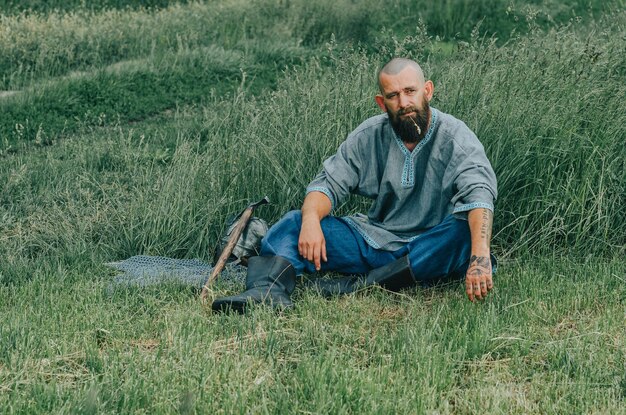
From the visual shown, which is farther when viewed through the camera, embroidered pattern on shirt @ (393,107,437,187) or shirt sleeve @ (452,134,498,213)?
embroidered pattern on shirt @ (393,107,437,187)

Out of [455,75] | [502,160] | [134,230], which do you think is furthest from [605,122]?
[134,230]

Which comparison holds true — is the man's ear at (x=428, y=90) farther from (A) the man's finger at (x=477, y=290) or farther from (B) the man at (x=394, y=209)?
(A) the man's finger at (x=477, y=290)

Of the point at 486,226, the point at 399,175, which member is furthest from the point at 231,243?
the point at 486,226

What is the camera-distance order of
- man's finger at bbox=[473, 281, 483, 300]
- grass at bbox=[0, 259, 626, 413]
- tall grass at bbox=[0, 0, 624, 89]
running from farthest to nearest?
tall grass at bbox=[0, 0, 624, 89]
man's finger at bbox=[473, 281, 483, 300]
grass at bbox=[0, 259, 626, 413]

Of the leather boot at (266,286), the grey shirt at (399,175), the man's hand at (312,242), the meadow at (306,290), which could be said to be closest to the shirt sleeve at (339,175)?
the grey shirt at (399,175)

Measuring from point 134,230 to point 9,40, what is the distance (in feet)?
21.7

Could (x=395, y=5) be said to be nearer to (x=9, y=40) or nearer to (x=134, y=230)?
(x=9, y=40)

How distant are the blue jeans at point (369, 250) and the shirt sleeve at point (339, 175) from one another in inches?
6.5

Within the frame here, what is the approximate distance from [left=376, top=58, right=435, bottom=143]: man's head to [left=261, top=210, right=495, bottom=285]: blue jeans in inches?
20.7

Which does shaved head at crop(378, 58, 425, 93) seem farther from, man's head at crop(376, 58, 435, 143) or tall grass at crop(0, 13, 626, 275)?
tall grass at crop(0, 13, 626, 275)

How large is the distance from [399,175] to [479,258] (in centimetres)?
88

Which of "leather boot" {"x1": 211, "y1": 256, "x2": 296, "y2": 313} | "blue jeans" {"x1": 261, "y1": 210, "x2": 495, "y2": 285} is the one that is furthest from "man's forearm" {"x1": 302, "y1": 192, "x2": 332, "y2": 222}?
"leather boot" {"x1": 211, "y1": 256, "x2": 296, "y2": 313}

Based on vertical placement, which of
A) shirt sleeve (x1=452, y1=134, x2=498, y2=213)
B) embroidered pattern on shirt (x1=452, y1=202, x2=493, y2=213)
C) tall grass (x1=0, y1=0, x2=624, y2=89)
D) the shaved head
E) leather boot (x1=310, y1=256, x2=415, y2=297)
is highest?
the shaved head

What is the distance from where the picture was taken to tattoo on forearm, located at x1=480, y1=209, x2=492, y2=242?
438cm
